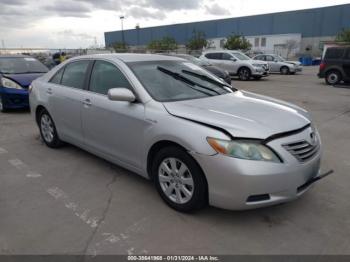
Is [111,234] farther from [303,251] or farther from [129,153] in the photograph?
[303,251]

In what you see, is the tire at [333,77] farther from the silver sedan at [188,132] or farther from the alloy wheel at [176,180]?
the alloy wheel at [176,180]

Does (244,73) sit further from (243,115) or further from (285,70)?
(243,115)

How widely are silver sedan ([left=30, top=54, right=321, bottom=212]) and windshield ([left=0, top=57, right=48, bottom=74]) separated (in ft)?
16.6

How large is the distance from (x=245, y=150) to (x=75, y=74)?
10.0ft

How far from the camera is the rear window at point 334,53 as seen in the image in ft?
48.5

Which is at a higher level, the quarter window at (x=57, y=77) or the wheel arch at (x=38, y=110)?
the quarter window at (x=57, y=77)

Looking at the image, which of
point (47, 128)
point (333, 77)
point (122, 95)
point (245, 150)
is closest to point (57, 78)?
point (47, 128)

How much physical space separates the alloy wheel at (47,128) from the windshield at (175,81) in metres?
2.19

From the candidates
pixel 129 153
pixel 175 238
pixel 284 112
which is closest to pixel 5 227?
pixel 129 153

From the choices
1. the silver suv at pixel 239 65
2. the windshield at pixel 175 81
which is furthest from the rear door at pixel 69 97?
the silver suv at pixel 239 65

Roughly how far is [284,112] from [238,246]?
5.00 ft

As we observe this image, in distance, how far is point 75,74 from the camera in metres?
4.78

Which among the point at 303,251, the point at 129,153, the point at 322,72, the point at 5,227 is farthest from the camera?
the point at 322,72

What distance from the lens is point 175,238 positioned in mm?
2924
